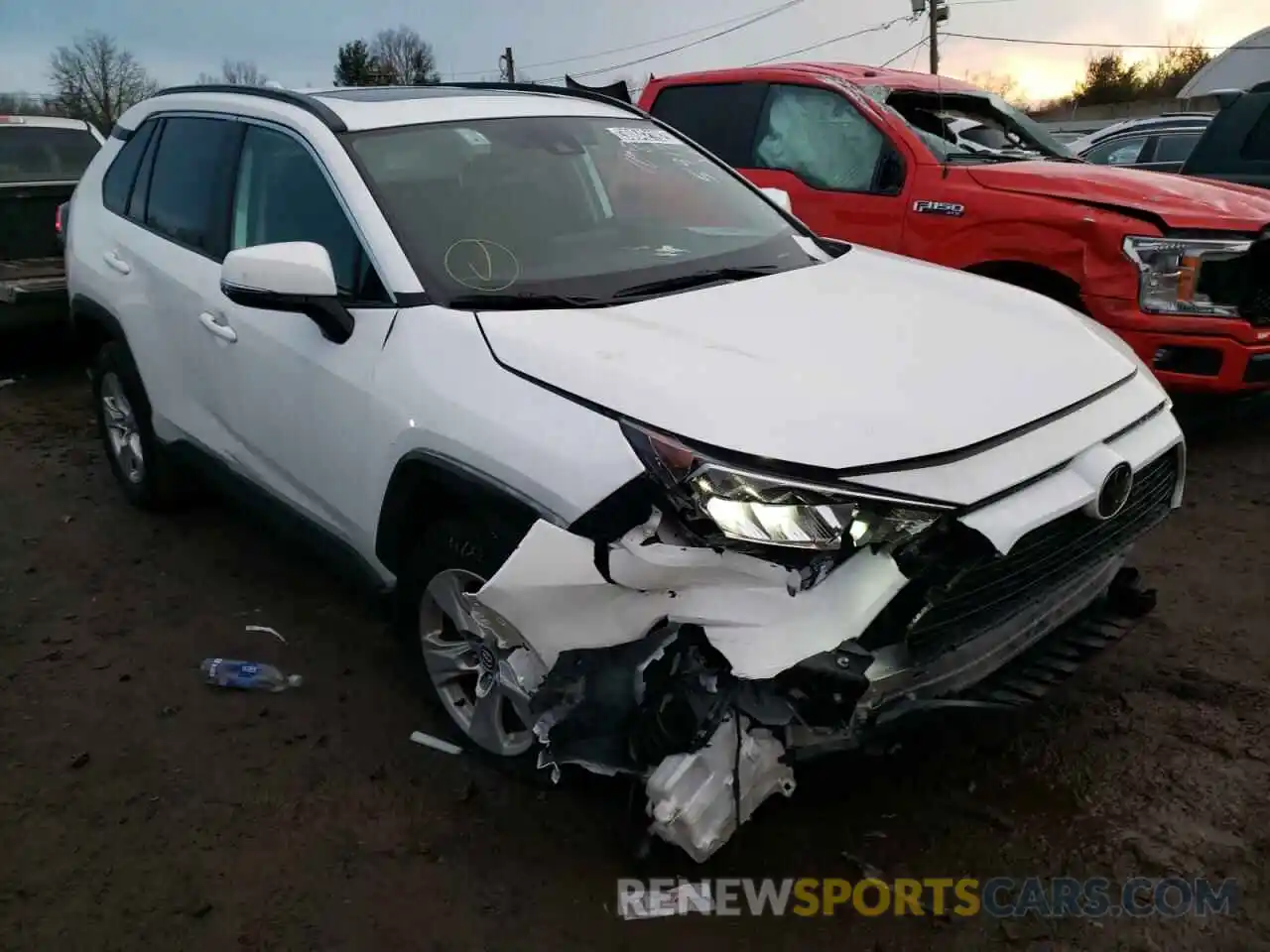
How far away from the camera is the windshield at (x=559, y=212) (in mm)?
2902

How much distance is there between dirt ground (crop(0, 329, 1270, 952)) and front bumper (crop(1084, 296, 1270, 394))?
3.83 feet

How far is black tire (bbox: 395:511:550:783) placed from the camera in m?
2.52

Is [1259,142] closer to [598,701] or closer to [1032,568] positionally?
[1032,568]

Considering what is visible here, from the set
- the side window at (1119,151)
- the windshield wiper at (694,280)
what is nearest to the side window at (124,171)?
the windshield wiper at (694,280)

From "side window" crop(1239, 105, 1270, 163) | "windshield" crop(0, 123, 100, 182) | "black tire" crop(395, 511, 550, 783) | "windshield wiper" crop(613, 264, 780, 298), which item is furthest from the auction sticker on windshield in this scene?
"windshield" crop(0, 123, 100, 182)

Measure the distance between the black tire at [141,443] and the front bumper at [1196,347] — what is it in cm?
424

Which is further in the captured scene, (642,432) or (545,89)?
(545,89)

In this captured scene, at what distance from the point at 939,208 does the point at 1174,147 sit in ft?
28.4

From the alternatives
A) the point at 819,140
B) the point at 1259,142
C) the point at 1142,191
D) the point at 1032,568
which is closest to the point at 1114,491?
the point at 1032,568

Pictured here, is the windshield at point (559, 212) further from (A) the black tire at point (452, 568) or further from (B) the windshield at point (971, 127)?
(B) the windshield at point (971, 127)

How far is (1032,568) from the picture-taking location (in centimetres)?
239

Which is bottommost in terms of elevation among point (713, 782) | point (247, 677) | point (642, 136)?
point (247, 677)

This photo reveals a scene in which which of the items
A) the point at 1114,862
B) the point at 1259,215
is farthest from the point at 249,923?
the point at 1259,215

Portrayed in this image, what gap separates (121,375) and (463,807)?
2712 mm
